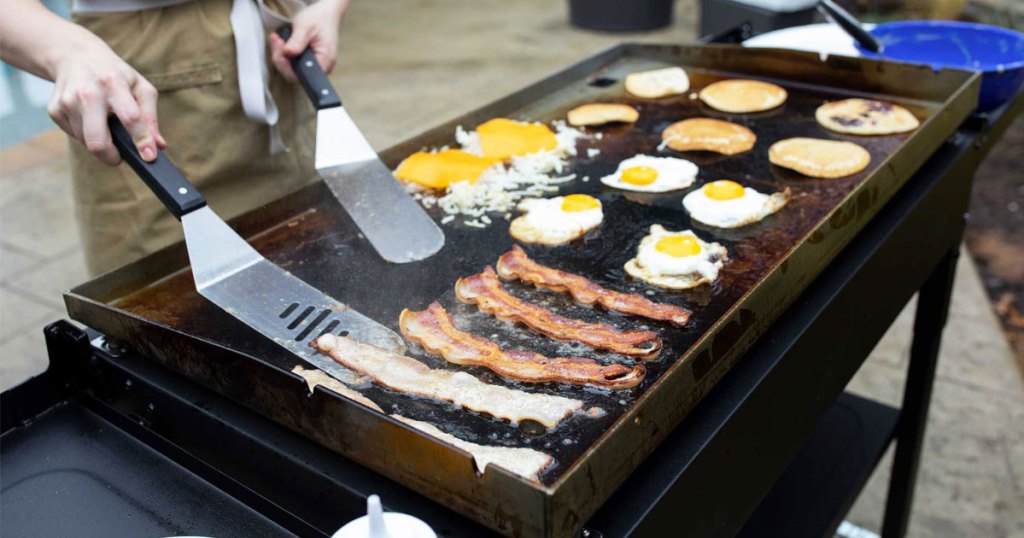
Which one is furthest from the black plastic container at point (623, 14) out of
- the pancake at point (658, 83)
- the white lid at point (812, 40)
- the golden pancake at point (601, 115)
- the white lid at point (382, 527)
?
the white lid at point (382, 527)

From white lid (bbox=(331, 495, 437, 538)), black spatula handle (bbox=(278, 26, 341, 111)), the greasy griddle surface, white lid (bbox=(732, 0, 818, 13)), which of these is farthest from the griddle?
white lid (bbox=(732, 0, 818, 13))

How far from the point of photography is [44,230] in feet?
17.3

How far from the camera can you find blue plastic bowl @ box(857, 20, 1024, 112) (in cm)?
299

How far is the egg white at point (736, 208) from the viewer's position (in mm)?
2070

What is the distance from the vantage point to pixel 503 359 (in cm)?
154

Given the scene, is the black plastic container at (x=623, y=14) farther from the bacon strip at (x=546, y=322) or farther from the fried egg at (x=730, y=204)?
the bacon strip at (x=546, y=322)

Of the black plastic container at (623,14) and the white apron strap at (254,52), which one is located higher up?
the white apron strap at (254,52)

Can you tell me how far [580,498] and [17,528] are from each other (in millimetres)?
972

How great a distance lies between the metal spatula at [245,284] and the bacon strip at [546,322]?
0.68 feet

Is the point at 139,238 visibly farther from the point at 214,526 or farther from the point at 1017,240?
the point at 1017,240

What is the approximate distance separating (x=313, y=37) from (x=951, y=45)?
2261 millimetres

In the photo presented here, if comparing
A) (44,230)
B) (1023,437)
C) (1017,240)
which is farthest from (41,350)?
(1017,240)

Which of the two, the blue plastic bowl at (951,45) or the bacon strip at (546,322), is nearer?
the bacon strip at (546,322)

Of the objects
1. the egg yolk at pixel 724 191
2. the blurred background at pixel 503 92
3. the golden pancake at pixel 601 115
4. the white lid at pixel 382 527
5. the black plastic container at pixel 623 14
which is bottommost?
the blurred background at pixel 503 92
